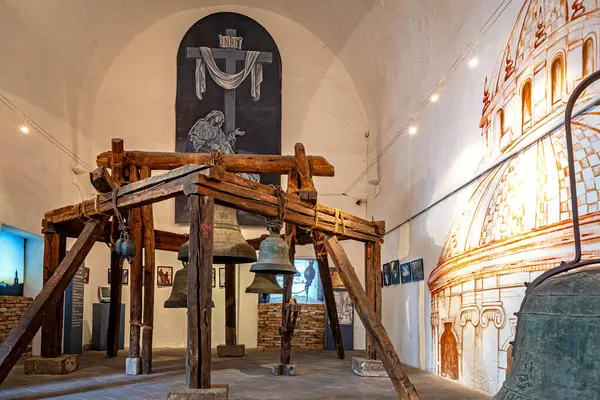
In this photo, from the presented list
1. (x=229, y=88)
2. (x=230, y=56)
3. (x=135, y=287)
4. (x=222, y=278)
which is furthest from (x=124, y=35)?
(x=135, y=287)

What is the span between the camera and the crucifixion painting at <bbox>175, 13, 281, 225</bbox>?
11.6m

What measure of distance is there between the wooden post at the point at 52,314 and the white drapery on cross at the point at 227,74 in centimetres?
570

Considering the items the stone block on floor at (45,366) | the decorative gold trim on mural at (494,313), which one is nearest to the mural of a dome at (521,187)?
the decorative gold trim on mural at (494,313)

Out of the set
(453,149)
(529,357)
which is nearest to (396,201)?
(453,149)

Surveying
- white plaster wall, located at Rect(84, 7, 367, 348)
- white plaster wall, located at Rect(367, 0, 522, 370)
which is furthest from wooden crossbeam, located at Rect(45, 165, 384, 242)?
white plaster wall, located at Rect(84, 7, 367, 348)

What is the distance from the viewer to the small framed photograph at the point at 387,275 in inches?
376

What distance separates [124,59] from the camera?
1166 centimetres

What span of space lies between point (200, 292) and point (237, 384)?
1647 millimetres

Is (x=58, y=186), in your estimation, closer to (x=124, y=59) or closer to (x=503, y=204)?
(x=124, y=59)

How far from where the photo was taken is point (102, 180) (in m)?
5.48

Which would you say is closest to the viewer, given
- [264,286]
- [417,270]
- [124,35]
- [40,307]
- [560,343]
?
[560,343]

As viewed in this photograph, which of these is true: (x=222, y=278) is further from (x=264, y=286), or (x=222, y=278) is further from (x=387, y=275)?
(x=264, y=286)

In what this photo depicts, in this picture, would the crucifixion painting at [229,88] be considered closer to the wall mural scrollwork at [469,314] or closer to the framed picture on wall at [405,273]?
the framed picture on wall at [405,273]

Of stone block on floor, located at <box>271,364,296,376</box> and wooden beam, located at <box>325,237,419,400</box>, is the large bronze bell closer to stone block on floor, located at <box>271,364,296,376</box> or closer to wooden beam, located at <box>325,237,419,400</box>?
stone block on floor, located at <box>271,364,296,376</box>
